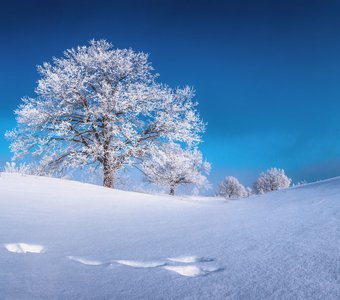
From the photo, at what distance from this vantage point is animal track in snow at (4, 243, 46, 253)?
1.87m

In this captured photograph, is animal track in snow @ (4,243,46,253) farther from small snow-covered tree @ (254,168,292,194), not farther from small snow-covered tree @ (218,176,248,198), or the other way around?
small snow-covered tree @ (218,176,248,198)

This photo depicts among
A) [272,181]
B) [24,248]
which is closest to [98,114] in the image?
[24,248]

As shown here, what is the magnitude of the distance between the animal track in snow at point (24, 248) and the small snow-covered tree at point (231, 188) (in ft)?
183

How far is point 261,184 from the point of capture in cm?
5209

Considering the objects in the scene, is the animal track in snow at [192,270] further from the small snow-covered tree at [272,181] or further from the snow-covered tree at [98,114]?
the small snow-covered tree at [272,181]

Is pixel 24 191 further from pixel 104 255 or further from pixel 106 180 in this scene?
pixel 106 180

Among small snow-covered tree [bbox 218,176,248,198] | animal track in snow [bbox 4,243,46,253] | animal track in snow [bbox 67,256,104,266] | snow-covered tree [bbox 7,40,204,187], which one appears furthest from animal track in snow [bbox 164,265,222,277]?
small snow-covered tree [bbox 218,176,248,198]

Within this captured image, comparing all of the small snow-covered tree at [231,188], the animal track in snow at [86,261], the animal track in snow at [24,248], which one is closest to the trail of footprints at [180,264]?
the animal track in snow at [86,261]

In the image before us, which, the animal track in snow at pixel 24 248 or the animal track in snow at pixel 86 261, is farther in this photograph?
the animal track in snow at pixel 24 248

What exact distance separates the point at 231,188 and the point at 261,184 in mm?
6793

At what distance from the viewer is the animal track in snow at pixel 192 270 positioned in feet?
4.26

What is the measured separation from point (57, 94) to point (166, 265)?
11.2 metres

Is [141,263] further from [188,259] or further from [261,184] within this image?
[261,184]

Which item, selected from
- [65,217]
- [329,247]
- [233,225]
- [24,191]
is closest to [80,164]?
[24,191]
